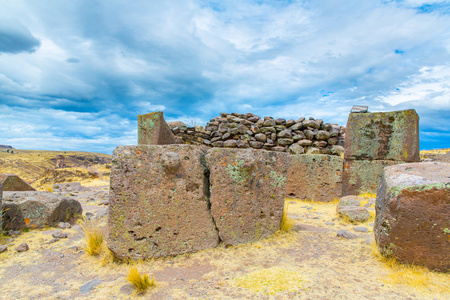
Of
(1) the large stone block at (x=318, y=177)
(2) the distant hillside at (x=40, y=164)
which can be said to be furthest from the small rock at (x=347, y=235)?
(2) the distant hillside at (x=40, y=164)

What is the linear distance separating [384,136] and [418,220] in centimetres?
427

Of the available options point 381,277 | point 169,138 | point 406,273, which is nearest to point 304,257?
point 381,277

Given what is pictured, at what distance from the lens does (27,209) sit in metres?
4.23

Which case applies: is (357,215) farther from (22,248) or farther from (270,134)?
(270,134)

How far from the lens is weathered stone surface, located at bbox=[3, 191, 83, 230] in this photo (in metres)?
4.10

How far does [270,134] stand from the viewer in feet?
33.2

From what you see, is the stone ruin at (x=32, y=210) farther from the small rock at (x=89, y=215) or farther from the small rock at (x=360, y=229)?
the small rock at (x=360, y=229)

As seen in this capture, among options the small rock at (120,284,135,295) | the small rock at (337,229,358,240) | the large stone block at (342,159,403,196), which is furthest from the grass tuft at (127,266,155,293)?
the large stone block at (342,159,403,196)

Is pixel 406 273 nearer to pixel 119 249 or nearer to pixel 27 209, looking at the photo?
pixel 119 249

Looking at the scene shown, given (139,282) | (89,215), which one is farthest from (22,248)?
(139,282)

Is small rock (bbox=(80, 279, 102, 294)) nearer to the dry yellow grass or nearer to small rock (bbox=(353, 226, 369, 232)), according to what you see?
the dry yellow grass

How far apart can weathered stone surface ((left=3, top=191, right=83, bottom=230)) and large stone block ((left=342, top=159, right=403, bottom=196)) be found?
236 inches

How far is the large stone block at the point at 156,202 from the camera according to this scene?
2789mm

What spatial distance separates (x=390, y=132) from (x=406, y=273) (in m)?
4.50
